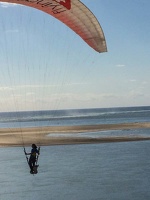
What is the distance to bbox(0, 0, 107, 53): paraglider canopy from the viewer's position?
1422 cm

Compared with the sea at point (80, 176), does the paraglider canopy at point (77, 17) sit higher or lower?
higher

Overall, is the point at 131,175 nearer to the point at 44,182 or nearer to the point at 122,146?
the point at 44,182

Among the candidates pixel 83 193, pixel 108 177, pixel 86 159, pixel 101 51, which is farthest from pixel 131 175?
pixel 101 51

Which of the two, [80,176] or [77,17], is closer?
[77,17]

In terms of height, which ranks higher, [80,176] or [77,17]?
[77,17]

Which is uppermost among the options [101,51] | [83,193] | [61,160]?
[101,51]

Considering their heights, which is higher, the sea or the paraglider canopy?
the paraglider canopy

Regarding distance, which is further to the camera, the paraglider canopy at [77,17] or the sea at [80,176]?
the sea at [80,176]

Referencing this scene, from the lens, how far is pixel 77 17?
14.9 metres

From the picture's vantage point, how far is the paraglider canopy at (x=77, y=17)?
14218 millimetres

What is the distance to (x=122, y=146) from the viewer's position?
33.6 meters

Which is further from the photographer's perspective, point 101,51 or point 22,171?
point 22,171

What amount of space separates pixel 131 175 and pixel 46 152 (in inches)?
477

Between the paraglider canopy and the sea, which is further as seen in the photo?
the sea
